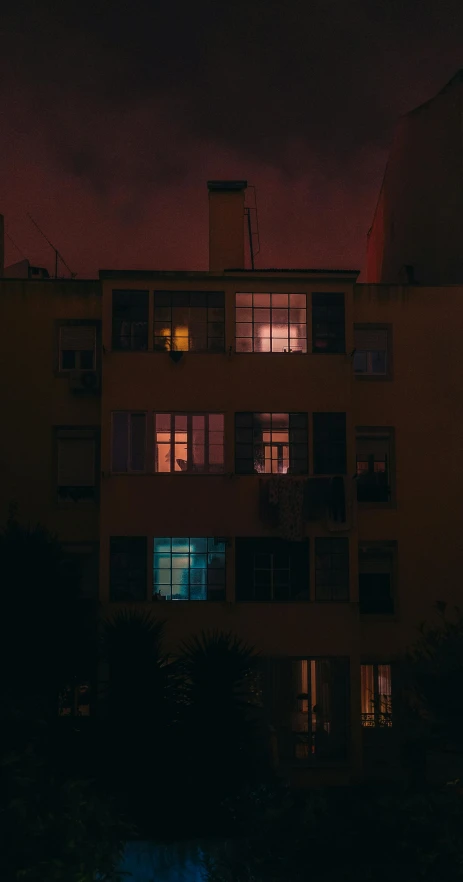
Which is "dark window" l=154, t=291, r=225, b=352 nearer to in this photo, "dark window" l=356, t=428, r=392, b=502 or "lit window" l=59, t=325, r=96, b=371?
"lit window" l=59, t=325, r=96, b=371

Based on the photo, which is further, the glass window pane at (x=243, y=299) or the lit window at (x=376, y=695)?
the lit window at (x=376, y=695)

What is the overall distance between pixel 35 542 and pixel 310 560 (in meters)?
7.32

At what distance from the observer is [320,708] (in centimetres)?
2428

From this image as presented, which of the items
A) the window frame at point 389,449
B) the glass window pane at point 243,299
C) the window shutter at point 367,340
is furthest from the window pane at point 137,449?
the window shutter at point 367,340

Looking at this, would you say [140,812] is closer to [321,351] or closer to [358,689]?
[358,689]

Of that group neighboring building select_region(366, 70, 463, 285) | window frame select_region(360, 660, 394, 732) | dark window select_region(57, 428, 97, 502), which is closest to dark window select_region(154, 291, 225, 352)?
dark window select_region(57, 428, 97, 502)

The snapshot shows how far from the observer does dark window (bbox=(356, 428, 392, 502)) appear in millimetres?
26719

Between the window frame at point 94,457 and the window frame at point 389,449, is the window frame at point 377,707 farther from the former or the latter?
the window frame at point 94,457

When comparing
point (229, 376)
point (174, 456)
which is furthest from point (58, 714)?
point (229, 376)

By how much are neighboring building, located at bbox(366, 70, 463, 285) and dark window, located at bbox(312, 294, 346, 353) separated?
16.7ft

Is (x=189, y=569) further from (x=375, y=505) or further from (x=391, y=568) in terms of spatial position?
(x=391, y=568)

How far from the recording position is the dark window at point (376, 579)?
2655cm

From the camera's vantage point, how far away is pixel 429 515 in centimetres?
2662

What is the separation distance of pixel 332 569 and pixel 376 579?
8.09ft
